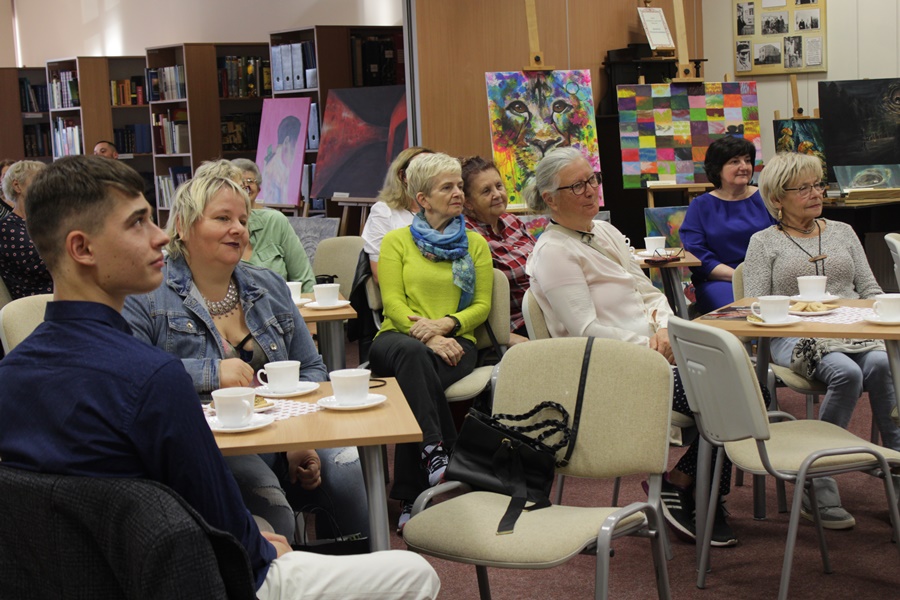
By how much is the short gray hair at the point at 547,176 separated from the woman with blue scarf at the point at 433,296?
1.52ft

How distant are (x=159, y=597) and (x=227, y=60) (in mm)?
9609

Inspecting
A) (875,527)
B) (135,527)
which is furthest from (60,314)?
(875,527)

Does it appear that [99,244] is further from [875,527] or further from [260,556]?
[875,527]

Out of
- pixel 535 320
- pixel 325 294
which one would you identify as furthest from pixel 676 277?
pixel 325 294

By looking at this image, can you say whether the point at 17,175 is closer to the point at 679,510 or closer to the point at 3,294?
the point at 3,294

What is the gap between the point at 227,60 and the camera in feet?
34.5

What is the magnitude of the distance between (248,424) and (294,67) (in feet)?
25.1

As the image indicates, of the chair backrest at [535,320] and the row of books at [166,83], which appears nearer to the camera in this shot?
the chair backrest at [535,320]

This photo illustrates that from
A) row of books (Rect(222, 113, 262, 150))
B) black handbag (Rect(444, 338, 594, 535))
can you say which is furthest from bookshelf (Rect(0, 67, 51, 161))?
black handbag (Rect(444, 338, 594, 535))

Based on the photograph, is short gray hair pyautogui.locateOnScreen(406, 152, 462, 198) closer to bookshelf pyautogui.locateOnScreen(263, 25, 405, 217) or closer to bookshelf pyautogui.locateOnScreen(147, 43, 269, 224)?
bookshelf pyautogui.locateOnScreen(263, 25, 405, 217)

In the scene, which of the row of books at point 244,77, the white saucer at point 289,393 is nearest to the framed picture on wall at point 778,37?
the row of books at point 244,77

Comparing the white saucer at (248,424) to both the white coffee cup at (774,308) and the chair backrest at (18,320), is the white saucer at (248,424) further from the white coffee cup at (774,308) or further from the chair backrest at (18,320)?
the white coffee cup at (774,308)

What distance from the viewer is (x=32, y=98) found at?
12133 millimetres

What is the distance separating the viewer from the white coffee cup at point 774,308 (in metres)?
3.36
